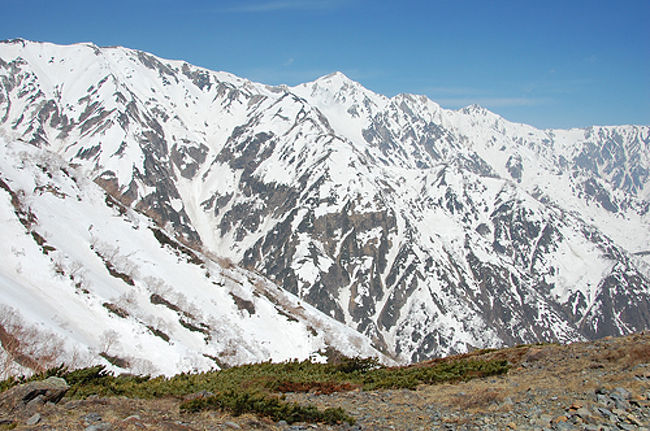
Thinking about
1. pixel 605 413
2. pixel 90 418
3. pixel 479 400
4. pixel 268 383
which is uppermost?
pixel 605 413

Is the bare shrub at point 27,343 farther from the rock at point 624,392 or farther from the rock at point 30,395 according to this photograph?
the rock at point 624,392

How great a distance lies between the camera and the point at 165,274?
94.0 m

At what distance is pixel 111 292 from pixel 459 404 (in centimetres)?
7014

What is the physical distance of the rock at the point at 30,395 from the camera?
1530cm

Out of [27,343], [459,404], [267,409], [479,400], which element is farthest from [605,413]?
[27,343]

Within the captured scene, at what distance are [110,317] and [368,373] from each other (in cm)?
5134

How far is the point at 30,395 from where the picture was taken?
16.0 metres

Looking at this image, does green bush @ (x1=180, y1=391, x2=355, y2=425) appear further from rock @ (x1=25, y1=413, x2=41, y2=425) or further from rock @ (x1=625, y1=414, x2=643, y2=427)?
rock @ (x1=625, y1=414, x2=643, y2=427)

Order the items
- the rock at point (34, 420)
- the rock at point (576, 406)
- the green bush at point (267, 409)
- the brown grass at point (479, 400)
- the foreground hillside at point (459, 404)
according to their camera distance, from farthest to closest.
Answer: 1. the brown grass at point (479, 400)
2. the green bush at point (267, 409)
3. the rock at point (576, 406)
4. the foreground hillside at point (459, 404)
5. the rock at point (34, 420)

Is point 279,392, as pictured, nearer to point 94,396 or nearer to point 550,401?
point 94,396

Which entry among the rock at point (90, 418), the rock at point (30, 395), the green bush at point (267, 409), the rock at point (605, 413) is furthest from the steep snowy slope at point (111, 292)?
the rock at point (605, 413)

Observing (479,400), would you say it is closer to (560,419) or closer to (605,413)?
(560,419)

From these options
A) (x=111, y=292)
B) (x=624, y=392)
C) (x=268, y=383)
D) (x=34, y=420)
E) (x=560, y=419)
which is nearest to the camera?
(x=34, y=420)

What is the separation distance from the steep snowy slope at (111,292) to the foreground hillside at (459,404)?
29.4 metres
